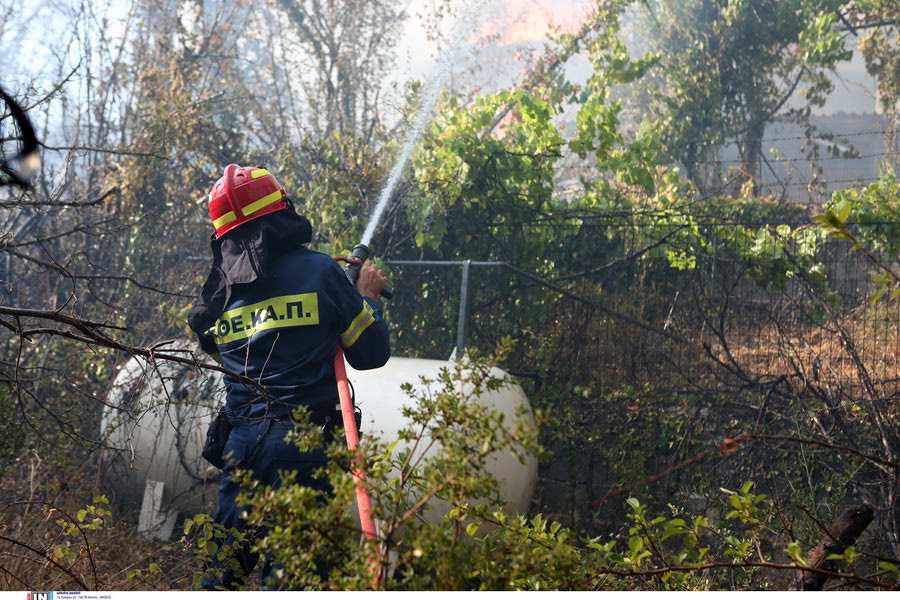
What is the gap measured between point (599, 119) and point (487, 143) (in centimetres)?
92

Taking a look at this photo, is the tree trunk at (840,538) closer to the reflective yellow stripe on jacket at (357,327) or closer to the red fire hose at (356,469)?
the red fire hose at (356,469)

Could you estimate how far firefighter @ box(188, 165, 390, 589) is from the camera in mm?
2998

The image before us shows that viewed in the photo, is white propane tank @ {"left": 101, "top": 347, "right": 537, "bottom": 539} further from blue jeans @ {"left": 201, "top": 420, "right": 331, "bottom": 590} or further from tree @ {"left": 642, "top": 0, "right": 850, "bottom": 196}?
tree @ {"left": 642, "top": 0, "right": 850, "bottom": 196}

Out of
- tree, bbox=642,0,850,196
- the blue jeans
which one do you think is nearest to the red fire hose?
the blue jeans

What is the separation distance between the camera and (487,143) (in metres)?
5.82

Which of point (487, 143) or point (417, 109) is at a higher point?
point (417, 109)

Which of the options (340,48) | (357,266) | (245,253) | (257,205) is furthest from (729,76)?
(245,253)

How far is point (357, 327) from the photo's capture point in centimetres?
304

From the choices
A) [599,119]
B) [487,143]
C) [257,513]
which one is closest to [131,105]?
[487,143]

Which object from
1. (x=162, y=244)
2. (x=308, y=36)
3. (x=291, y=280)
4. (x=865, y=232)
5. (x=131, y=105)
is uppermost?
(x=308, y=36)

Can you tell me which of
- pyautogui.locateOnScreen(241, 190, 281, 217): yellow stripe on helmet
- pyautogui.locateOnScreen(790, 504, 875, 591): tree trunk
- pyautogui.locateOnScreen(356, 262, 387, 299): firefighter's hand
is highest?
pyautogui.locateOnScreen(241, 190, 281, 217): yellow stripe on helmet

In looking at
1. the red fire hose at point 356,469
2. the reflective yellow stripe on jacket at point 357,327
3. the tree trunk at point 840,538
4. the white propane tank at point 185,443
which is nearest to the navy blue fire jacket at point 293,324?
the reflective yellow stripe on jacket at point 357,327

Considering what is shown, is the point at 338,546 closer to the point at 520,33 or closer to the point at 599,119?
the point at 599,119

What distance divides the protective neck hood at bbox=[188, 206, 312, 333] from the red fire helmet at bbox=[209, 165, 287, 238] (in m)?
0.04
